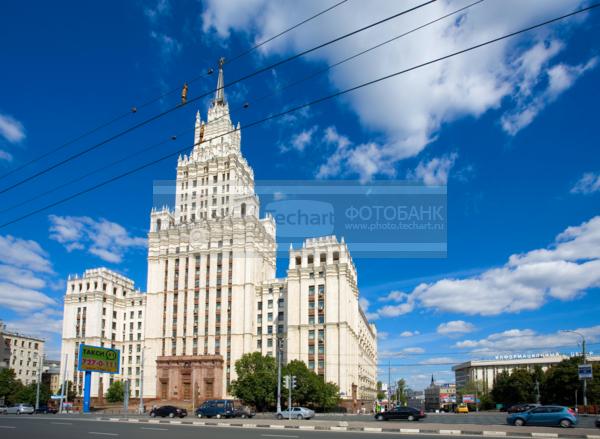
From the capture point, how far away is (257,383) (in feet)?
237

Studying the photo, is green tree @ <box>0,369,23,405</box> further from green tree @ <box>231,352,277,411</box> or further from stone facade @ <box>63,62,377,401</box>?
green tree @ <box>231,352,277,411</box>

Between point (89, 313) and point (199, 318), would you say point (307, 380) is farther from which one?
point (89, 313)

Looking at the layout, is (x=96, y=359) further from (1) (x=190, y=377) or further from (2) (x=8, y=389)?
(2) (x=8, y=389)

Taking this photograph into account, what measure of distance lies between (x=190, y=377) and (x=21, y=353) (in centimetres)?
6853

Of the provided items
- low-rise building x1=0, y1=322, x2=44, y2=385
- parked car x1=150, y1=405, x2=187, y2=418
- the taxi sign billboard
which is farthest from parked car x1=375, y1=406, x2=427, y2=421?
low-rise building x1=0, y1=322, x2=44, y2=385

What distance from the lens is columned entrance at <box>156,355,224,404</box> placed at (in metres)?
89.6

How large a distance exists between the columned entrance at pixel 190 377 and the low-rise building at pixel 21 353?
2077 inches

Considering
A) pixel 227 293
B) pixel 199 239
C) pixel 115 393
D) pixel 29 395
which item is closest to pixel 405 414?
pixel 227 293

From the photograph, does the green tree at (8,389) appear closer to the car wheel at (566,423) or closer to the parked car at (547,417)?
the parked car at (547,417)

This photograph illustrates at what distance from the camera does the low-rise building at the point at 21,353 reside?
127875 mm

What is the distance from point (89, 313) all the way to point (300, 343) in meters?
53.5

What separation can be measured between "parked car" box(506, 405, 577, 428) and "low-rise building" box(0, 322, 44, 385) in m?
122

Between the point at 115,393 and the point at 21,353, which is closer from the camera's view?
the point at 115,393

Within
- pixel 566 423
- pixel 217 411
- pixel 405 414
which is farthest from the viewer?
pixel 217 411
